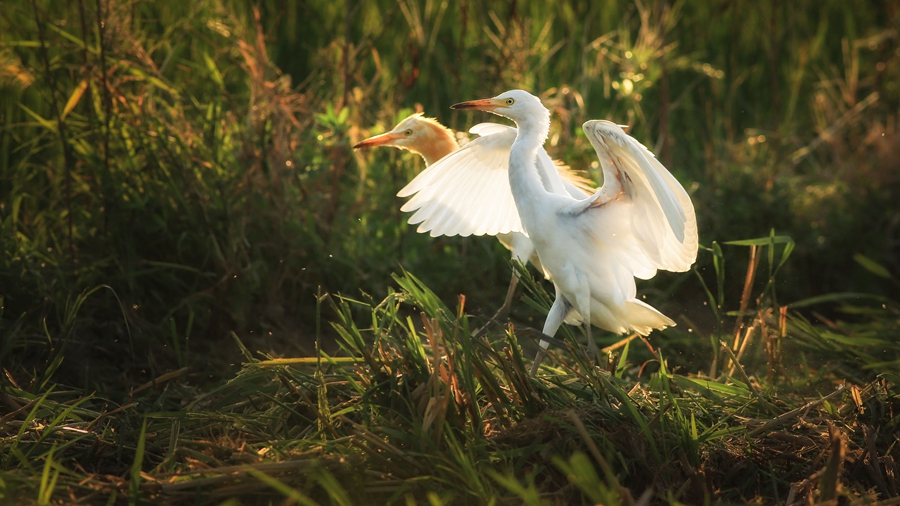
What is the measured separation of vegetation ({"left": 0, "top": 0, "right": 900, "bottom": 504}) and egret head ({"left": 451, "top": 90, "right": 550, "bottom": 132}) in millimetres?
752

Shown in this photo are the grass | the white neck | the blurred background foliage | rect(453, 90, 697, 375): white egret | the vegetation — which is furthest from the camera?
the blurred background foliage

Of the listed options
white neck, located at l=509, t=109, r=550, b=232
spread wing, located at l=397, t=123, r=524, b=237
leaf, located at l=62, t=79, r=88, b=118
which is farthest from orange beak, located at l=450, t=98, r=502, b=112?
leaf, located at l=62, t=79, r=88, b=118

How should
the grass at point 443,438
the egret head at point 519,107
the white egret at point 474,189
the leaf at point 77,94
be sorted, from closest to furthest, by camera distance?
the grass at point 443,438
the egret head at point 519,107
the white egret at point 474,189
the leaf at point 77,94

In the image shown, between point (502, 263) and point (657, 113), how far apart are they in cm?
225

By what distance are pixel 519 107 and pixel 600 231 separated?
23.7 inches

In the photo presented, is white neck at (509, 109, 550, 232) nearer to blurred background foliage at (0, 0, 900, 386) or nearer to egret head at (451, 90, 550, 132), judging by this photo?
egret head at (451, 90, 550, 132)

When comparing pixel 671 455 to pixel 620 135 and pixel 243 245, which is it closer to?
pixel 620 135

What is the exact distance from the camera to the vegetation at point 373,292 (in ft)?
7.38

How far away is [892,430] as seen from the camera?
2.52 metres

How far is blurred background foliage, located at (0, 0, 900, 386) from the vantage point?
364cm

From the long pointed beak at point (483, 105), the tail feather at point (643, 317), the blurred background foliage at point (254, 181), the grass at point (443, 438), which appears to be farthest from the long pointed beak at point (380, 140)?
the tail feather at point (643, 317)

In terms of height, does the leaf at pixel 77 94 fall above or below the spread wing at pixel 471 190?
above

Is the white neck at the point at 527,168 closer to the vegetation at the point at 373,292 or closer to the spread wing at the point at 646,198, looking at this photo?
the spread wing at the point at 646,198

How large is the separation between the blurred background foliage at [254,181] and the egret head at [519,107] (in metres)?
1.11
